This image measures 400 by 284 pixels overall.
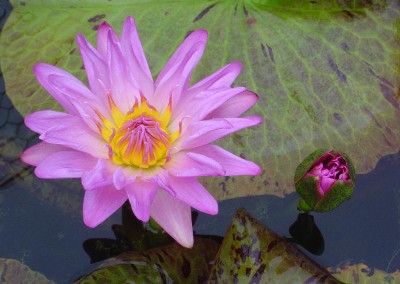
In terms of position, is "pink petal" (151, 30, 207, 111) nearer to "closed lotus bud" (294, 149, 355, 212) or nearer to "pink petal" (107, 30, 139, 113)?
"pink petal" (107, 30, 139, 113)

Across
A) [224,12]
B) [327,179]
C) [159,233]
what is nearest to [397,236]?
[327,179]

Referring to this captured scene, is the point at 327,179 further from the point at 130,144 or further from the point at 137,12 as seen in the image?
the point at 137,12

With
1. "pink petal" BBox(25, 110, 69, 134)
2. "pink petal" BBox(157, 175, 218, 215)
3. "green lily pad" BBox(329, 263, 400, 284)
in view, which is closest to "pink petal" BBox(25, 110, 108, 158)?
"pink petal" BBox(25, 110, 69, 134)

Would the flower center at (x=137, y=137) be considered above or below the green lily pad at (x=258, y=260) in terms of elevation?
above

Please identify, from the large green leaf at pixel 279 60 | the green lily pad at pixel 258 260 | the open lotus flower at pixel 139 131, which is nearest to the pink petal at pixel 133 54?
the open lotus flower at pixel 139 131

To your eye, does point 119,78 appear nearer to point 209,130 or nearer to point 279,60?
point 209,130

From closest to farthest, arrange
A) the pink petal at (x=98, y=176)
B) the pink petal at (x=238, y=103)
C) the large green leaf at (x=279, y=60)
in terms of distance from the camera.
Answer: the pink petal at (x=98, y=176) < the pink petal at (x=238, y=103) < the large green leaf at (x=279, y=60)

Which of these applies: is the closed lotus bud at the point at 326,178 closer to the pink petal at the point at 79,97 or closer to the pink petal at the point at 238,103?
the pink petal at the point at 238,103
